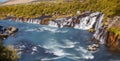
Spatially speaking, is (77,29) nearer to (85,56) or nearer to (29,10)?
(85,56)

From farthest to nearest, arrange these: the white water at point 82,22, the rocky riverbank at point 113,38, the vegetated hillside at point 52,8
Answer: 1. the vegetated hillside at point 52,8
2. the white water at point 82,22
3. the rocky riverbank at point 113,38

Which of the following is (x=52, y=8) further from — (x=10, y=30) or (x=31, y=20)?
(x=10, y=30)

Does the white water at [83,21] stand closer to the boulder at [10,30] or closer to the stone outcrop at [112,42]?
the stone outcrop at [112,42]

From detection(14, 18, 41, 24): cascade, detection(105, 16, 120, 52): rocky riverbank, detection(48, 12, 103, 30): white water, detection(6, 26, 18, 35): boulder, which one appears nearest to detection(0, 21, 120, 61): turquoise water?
detection(6, 26, 18, 35): boulder

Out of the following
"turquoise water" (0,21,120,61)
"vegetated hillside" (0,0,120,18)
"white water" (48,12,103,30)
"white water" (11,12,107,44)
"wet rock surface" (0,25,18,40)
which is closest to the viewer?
"turquoise water" (0,21,120,61)

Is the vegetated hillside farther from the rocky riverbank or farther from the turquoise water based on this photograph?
the rocky riverbank

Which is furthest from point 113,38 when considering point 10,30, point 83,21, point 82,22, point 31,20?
point 31,20

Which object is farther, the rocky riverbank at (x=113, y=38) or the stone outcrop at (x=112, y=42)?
the rocky riverbank at (x=113, y=38)

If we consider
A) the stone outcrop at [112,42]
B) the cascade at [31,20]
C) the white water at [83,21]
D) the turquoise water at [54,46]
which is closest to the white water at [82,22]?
the white water at [83,21]

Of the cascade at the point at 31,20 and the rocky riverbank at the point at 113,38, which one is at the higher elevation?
the rocky riverbank at the point at 113,38
